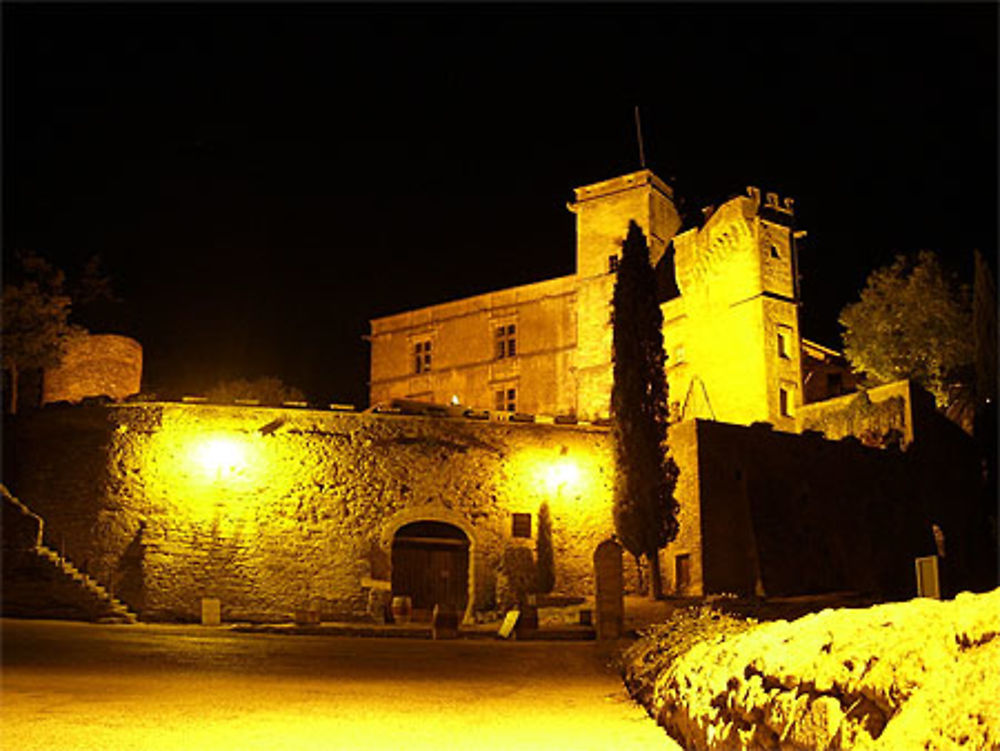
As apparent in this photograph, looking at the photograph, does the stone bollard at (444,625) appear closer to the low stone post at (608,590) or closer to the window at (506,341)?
the low stone post at (608,590)

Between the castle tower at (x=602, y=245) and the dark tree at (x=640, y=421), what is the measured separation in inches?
446

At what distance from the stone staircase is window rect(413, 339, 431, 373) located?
70.2 ft

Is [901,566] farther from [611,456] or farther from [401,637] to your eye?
[401,637]

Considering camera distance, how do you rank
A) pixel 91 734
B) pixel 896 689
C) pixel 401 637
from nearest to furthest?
1. pixel 896 689
2. pixel 91 734
3. pixel 401 637

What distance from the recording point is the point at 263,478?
865 inches

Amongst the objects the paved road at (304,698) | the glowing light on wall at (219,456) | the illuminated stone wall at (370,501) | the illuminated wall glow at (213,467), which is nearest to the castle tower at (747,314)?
the illuminated stone wall at (370,501)

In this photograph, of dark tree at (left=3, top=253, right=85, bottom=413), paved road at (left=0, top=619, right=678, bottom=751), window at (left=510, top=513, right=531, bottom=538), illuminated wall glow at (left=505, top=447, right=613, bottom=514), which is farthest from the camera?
dark tree at (left=3, top=253, right=85, bottom=413)

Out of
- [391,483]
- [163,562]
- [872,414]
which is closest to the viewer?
[163,562]

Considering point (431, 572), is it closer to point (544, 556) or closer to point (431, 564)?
point (431, 564)

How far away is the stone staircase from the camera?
18484 millimetres

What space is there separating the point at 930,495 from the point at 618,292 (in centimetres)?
1046

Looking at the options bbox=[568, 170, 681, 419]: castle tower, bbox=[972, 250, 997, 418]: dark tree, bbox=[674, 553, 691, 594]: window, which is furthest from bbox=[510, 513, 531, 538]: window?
bbox=[972, 250, 997, 418]: dark tree

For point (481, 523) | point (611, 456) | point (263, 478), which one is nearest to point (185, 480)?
point (263, 478)

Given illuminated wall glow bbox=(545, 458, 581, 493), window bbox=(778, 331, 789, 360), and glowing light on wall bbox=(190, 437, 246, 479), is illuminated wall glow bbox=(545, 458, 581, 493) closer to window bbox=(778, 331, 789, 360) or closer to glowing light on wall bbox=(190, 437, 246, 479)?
glowing light on wall bbox=(190, 437, 246, 479)
